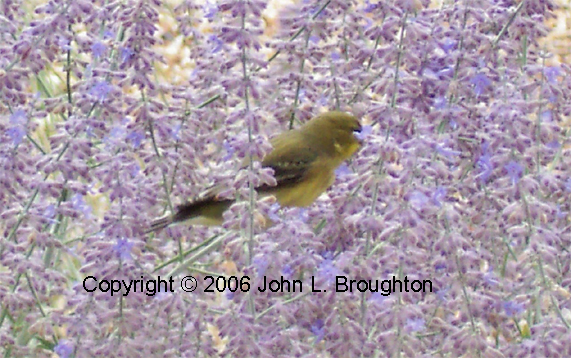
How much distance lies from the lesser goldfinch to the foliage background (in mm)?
169

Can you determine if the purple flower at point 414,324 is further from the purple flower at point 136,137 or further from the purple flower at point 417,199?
the purple flower at point 136,137

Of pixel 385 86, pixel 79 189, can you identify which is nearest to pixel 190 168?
pixel 79 189

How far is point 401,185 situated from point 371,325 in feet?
0.67

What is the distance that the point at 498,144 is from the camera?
1.16 meters

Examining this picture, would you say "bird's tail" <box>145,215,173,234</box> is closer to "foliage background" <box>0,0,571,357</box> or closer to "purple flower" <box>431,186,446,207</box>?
"foliage background" <box>0,0,571,357</box>

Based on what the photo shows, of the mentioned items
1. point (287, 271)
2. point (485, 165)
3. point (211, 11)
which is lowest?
point (287, 271)

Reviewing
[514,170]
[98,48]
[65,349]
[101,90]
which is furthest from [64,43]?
[514,170]

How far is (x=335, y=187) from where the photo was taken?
132cm

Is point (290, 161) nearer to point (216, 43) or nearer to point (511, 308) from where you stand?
point (216, 43)

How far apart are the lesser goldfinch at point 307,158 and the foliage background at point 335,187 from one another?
17 centimetres

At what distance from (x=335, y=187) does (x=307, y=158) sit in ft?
1.23

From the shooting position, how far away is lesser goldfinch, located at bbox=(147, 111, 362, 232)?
156 cm

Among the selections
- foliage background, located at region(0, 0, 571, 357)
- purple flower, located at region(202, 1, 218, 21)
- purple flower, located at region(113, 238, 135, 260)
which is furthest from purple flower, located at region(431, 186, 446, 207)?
purple flower, located at region(202, 1, 218, 21)

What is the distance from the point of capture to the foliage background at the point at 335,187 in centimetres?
109
